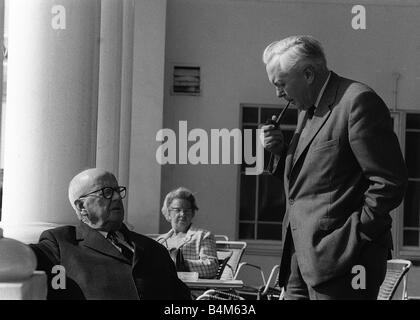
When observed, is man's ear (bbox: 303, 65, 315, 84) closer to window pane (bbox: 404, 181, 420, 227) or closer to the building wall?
the building wall

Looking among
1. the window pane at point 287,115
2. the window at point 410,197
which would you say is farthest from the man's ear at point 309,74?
the window at point 410,197

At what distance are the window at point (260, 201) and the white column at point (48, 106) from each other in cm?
597

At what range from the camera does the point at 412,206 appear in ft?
39.2

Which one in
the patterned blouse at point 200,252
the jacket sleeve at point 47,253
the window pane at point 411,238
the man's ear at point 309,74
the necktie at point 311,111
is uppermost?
the man's ear at point 309,74

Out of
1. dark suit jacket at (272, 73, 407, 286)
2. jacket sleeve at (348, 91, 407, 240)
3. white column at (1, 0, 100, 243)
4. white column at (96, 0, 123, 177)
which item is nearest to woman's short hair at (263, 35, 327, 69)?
dark suit jacket at (272, 73, 407, 286)

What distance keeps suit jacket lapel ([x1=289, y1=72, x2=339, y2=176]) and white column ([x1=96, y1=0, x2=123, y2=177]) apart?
5102 mm

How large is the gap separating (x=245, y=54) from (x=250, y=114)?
0.69m

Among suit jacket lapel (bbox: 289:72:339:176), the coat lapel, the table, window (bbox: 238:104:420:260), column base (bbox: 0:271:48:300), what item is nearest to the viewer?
column base (bbox: 0:271:48:300)

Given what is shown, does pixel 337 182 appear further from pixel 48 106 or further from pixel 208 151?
pixel 208 151

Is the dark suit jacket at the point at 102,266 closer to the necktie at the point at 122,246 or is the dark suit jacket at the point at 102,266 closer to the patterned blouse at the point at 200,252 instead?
the necktie at the point at 122,246

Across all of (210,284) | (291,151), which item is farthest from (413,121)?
(291,151)

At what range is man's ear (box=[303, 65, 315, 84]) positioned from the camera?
12.3 feet

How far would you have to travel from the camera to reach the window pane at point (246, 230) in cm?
1194

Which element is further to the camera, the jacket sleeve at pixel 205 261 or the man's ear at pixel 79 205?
the jacket sleeve at pixel 205 261
